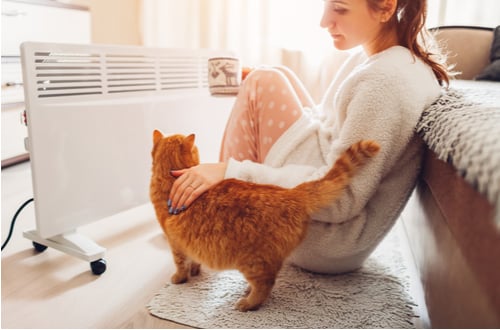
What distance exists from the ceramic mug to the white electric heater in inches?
5.3

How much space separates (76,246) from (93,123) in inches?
12.1

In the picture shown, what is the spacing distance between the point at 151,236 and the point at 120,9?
5.11 ft

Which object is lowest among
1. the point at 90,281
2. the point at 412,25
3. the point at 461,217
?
the point at 90,281

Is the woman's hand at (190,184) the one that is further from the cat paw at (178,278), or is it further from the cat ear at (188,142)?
the cat paw at (178,278)

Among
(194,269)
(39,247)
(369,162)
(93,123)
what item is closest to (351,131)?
(369,162)

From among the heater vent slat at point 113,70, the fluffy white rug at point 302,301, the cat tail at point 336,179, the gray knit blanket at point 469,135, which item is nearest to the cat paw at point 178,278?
the fluffy white rug at point 302,301

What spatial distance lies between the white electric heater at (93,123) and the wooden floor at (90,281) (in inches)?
2.0

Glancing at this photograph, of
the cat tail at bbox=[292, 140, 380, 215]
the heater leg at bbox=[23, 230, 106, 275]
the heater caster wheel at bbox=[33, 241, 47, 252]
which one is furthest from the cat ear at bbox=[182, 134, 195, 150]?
the heater caster wheel at bbox=[33, 241, 47, 252]

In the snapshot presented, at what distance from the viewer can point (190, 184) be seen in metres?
0.81

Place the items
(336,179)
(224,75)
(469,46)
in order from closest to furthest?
1. (336,179)
2. (224,75)
3. (469,46)

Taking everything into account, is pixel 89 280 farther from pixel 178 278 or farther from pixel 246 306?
pixel 246 306

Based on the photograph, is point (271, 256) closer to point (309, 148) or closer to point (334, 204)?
point (334, 204)

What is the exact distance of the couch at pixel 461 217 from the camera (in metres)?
0.39

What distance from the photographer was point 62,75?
3.11 ft
